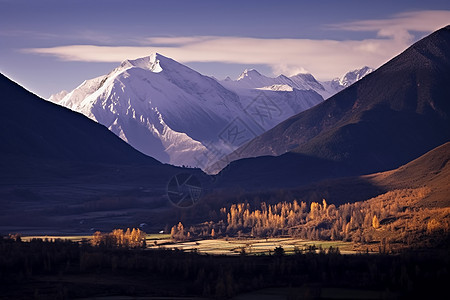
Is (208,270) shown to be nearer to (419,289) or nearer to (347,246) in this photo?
(419,289)

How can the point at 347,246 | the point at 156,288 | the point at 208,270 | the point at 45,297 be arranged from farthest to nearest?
the point at 347,246 → the point at 208,270 → the point at 156,288 → the point at 45,297

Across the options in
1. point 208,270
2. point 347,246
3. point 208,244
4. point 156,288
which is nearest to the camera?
point 156,288

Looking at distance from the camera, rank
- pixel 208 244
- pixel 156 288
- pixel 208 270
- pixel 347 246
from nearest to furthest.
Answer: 1. pixel 156 288
2. pixel 208 270
3. pixel 347 246
4. pixel 208 244

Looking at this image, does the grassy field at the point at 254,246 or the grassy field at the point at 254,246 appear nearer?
the grassy field at the point at 254,246

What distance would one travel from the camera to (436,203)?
656ft

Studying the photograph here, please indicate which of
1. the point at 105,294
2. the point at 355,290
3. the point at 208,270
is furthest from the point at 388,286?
the point at 105,294

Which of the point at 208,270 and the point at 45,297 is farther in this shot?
the point at 208,270

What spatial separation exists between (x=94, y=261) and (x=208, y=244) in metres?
68.8

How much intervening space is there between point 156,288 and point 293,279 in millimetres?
17119

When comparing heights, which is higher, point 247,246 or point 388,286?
point 247,246

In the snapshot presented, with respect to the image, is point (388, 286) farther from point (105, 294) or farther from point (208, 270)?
point (105, 294)

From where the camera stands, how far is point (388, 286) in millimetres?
109562

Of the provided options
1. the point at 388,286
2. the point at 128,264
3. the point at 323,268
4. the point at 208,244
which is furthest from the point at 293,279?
the point at 208,244

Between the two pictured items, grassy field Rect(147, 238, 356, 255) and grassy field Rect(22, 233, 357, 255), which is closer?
grassy field Rect(22, 233, 357, 255)
